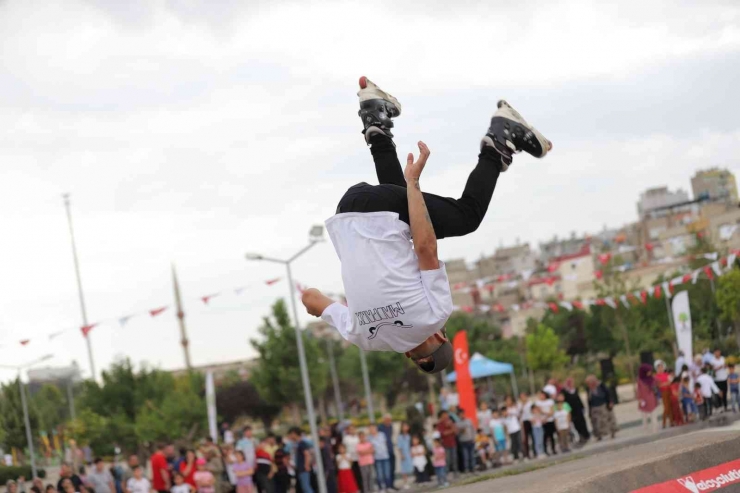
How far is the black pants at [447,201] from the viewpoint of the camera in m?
6.30

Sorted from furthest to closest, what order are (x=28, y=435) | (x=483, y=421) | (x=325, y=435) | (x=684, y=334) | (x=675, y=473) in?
(x=28, y=435), (x=684, y=334), (x=483, y=421), (x=325, y=435), (x=675, y=473)

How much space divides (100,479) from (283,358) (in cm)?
3175

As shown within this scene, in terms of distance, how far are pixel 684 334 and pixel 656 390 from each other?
34.1 feet

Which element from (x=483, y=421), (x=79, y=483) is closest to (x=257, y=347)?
(x=483, y=421)

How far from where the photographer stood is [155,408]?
52562 mm

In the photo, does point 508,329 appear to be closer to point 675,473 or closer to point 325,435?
point 325,435

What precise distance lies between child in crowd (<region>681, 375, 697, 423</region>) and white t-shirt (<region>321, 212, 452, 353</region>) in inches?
806

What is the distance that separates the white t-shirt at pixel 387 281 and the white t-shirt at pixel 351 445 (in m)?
15.3

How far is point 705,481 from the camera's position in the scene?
7875 mm

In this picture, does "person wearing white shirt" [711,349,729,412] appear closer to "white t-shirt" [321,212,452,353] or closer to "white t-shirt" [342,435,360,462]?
"white t-shirt" [342,435,360,462]

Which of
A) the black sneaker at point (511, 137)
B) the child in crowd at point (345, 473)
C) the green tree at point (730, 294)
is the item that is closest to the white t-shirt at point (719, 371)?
the child in crowd at point (345, 473)

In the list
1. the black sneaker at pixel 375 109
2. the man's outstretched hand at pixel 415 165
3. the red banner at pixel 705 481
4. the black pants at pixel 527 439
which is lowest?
the black pants at pixel 527 439

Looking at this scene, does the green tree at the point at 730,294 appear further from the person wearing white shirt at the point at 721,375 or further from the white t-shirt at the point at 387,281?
the white t-shirt at the point at 387,281

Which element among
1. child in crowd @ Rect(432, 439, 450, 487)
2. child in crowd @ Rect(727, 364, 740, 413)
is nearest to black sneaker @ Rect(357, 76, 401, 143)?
child in crowd @ Rect(432, 439, 450, 487)
